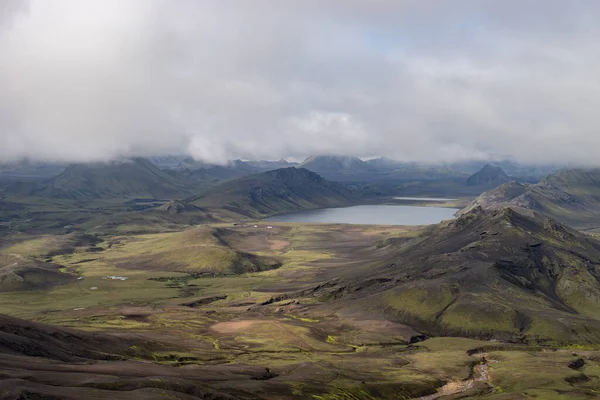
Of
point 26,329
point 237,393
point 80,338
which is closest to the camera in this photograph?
point 237,393

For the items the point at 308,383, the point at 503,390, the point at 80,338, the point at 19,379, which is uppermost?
the point at 19,379

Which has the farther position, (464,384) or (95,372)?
(464,384)

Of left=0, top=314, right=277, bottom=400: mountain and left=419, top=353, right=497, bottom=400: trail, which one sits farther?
left=419, top=353, right=497, bottom=400: trail

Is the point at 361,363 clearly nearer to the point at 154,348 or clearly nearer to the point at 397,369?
the point at 397,369

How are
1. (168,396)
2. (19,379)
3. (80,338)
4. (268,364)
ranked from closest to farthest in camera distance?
1. (19,379)
2. (168,396)
3. (80,338)
4. (268,364)

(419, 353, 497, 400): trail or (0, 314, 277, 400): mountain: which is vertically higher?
(0, 314, 277, 400): mountain

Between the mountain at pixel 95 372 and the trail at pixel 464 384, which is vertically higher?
the mountain at pixel 95 372

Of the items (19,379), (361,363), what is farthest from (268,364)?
(19,379)

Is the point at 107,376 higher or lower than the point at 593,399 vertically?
higher

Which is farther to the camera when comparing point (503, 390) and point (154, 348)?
point (154, 348)

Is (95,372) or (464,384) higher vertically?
(95,372)

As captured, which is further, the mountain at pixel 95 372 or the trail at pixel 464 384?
the trail at pixel 464 384
